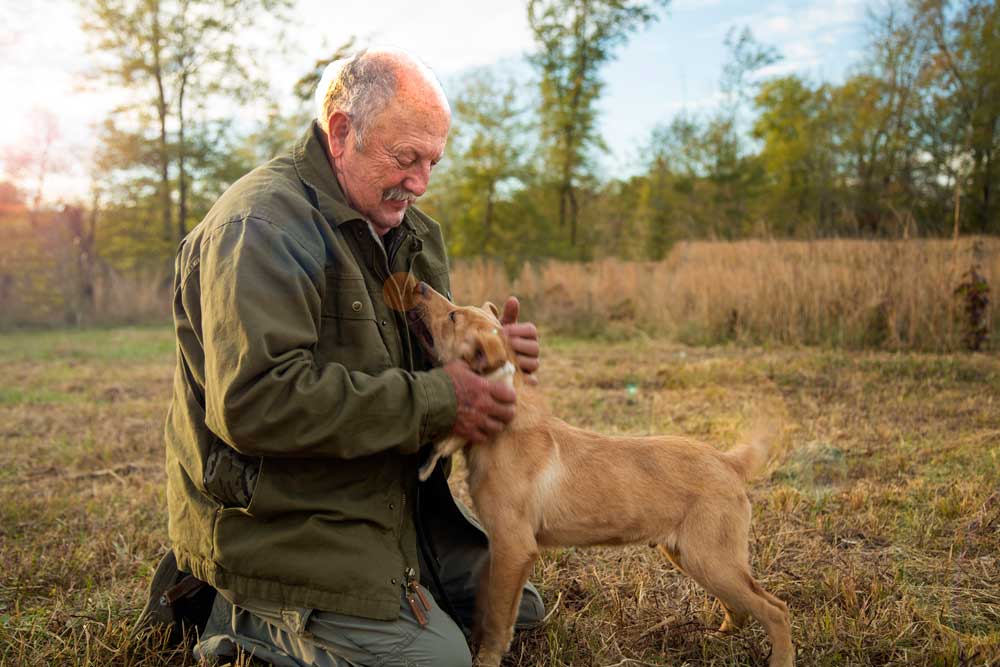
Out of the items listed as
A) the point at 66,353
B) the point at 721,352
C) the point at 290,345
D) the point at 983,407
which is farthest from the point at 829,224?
the point at 66,353

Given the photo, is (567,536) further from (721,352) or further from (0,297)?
(0,297)

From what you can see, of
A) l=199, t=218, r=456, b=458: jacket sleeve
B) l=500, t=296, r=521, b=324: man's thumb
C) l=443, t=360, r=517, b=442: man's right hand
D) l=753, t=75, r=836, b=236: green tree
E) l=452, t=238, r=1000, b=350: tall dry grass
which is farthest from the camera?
l=753, t=75, r=836, b=236: green tree

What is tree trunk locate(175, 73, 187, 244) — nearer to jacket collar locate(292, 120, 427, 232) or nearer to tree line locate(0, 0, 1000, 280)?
tree line locate(0, 0, 1000, 280)

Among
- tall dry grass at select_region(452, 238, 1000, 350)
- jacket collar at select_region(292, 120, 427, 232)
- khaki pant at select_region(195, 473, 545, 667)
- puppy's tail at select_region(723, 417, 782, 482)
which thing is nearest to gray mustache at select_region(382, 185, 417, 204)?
jacket collar at select_region(292, 120, 427, 232)

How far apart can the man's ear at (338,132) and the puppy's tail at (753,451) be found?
7.37 feet

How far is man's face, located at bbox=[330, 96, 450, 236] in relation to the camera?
2.85 metres

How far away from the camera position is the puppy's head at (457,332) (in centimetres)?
310

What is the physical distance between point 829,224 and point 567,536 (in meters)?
12.0

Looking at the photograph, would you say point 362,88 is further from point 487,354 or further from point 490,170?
point 490,170

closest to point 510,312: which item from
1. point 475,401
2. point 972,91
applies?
point 475,401

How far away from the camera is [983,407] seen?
6734 mm

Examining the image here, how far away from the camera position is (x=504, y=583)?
2.97 m

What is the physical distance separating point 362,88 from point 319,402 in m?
1.31

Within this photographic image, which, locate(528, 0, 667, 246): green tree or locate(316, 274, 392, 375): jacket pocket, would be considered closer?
locate(316, 274, 392, 375): jacket pocket
